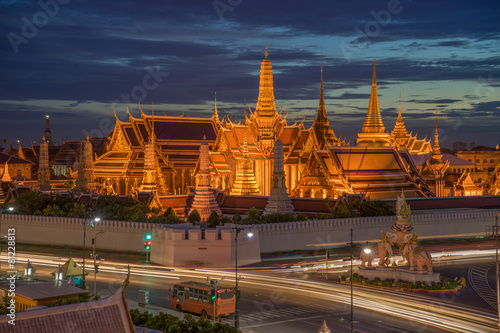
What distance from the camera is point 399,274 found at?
112 ft

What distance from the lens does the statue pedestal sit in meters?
33.6

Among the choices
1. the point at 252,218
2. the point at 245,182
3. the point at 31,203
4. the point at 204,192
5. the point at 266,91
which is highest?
the point at 266,91

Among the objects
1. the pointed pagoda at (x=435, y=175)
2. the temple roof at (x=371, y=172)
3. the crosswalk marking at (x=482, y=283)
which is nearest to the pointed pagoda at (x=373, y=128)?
the pointed pagoda at (x=435, y=175)

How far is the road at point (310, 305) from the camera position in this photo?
26.5m

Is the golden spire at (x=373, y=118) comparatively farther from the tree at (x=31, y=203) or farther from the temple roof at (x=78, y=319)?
the temple roof at (x=78, y=319)

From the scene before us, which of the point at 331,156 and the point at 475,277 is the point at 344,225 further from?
the point at 331,156

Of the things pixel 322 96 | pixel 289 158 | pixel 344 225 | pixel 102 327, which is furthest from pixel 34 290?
pixel 322 96

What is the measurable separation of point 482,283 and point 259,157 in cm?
4165

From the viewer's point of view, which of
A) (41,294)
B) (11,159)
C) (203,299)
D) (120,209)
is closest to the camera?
(41,294)

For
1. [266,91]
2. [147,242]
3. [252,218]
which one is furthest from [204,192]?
[266,91]

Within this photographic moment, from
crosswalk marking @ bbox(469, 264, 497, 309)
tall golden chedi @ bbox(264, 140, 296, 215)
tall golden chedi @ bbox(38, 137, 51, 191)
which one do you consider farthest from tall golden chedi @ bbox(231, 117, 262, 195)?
crosswalk marking @ bbox(469, 264, 497, 309)

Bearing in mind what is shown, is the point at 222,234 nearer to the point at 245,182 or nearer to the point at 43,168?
the point at 245,182

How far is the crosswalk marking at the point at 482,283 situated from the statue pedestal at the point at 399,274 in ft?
6.31

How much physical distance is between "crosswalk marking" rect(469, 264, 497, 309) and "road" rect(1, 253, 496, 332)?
7.00ft
